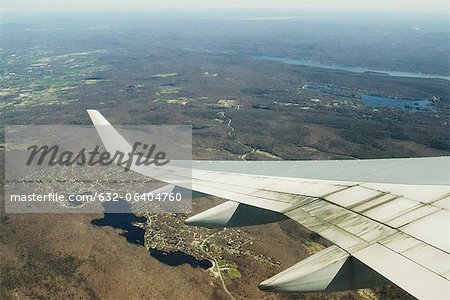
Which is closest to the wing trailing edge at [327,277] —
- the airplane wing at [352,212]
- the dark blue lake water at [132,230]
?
the airplane wing at [352,212]

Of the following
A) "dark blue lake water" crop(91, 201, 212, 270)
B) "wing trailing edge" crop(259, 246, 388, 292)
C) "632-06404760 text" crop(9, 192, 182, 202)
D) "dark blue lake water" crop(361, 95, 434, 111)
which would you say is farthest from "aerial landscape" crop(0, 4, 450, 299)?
"632-06404760 text" crop(9, 192, 182, 202)

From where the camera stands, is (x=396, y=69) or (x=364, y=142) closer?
(x=364, y=142)

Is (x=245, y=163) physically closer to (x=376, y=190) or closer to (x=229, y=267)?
(x=376, y=190)

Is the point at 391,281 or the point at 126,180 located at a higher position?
the point at 391,281

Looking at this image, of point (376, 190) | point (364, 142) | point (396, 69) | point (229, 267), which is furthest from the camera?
point (396, 69)

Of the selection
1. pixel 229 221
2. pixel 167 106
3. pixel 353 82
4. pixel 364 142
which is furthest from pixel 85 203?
pixel 353 82

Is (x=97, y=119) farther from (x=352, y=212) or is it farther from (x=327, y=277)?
(x=327, y=277)

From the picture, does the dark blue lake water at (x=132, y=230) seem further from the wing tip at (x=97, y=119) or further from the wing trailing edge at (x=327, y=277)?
the wing trailing edge at (x=327, y=277)
